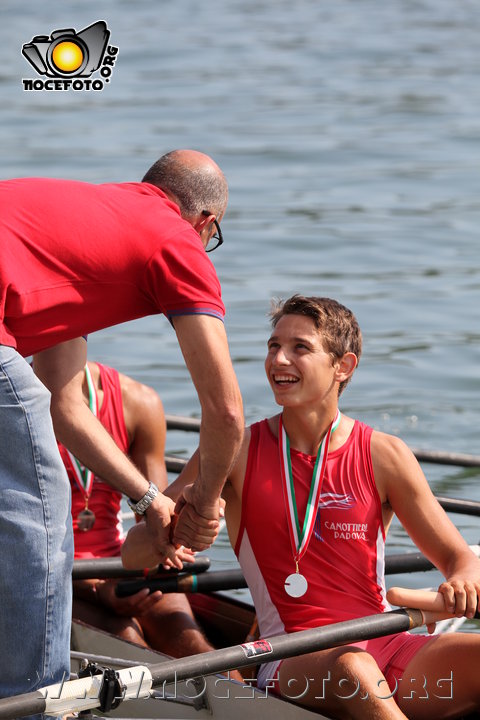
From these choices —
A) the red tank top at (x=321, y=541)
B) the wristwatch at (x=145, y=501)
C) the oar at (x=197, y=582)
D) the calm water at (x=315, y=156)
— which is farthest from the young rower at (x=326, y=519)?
the calm water at (x=315, y=156)

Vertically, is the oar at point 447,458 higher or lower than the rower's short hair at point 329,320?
lower

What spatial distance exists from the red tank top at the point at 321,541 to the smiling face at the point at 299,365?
23 cm

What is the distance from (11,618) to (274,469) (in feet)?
4.03

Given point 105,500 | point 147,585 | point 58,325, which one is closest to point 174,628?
point 147,585

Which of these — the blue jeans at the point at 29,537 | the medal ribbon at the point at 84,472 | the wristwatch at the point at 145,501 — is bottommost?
the medal ribbon at the point at 84,472

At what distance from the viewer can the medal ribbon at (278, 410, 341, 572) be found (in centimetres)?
453

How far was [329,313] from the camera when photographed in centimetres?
470

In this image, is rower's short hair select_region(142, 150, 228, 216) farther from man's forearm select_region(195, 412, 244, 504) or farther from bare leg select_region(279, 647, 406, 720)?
bare leg select_region(279, 647, 406, 720)

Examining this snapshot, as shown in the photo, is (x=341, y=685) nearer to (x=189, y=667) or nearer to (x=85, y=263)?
(x=189, y=667)

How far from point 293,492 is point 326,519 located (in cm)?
15

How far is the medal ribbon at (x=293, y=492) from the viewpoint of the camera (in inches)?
178

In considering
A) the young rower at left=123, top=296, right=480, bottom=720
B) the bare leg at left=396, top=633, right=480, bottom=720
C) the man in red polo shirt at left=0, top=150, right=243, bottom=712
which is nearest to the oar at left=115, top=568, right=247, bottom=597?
the young rower at left=123, top=296, right=480, bottom=720

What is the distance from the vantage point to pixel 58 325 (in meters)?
3.85

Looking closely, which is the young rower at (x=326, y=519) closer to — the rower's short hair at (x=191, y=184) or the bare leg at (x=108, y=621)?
the rower's short hair at (x=191, y=184)
